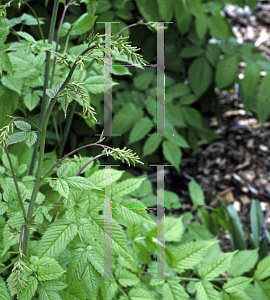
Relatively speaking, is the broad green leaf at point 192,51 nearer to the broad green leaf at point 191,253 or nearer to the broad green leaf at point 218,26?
the broad green leaf at point 218,26

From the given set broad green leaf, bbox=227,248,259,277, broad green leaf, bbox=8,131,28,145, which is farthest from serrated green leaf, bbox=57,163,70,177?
broad green leaf, bbox=227,248,259,277

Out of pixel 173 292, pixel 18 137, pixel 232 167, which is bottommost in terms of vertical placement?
pixel 232 167

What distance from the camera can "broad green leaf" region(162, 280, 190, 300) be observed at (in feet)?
2.90

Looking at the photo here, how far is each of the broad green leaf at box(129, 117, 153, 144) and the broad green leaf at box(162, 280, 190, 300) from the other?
2.89ft

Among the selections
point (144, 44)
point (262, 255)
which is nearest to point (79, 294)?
point (262, 255)

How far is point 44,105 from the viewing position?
2.85 ft

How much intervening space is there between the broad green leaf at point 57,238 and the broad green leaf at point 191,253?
431 mm

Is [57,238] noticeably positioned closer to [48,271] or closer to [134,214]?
[48,271]

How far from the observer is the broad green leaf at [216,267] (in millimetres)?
984

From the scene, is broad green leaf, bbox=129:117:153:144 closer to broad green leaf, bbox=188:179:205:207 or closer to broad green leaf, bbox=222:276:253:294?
broad green leaf, bbox=188:179:205:207

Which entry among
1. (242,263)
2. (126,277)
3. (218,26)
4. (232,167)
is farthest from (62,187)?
(232,167)

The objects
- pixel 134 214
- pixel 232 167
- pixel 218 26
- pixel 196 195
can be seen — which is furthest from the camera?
pixel 232 167

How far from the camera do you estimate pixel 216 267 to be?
1002 mm

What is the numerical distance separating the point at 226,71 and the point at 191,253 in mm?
1272
